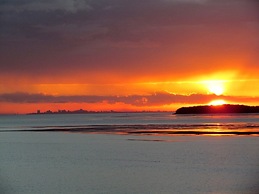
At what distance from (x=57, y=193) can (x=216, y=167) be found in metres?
8.87

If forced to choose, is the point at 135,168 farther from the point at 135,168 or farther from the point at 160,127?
the point at 160,127

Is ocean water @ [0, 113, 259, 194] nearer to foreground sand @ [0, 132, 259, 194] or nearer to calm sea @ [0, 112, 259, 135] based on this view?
foreground sand @ [0, 132, 259, 194]

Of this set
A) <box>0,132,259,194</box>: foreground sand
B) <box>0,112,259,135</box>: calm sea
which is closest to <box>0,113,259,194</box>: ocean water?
<box>0,132,259,194</box>: foreground sand

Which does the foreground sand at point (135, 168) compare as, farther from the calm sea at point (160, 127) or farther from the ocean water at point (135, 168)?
the calm sea at point (160, 127)

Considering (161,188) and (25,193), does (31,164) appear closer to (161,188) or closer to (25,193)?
(25,193)

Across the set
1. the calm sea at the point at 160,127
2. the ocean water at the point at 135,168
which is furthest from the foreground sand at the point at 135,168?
the calm sea at the point at 160,127

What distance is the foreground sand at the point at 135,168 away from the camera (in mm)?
19906

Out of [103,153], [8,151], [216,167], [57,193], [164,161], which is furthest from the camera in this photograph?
[8,151]

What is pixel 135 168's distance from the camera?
2456 centimetres

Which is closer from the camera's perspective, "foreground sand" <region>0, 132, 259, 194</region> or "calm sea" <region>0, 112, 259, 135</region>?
"foreground sand" <region>0, 132, 259, 194</region>

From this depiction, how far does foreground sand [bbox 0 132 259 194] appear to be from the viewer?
784 inches

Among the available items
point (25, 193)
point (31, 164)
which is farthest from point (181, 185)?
point (31, 164)

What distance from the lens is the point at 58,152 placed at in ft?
112

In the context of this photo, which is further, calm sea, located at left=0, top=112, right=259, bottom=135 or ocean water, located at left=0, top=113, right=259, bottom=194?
calm sea, located at left=0, top=112, right=259, bottom=135
